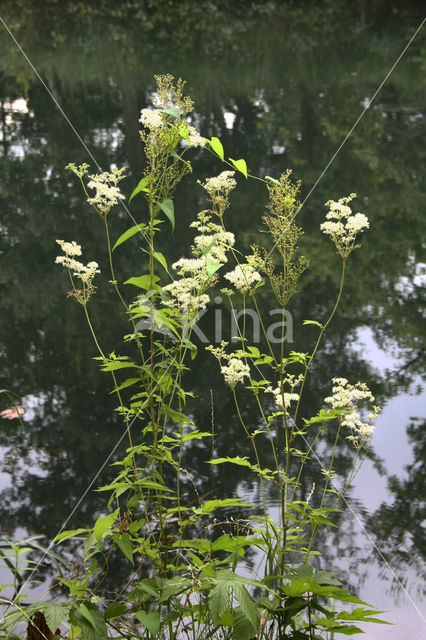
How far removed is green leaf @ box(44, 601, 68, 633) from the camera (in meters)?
1.71

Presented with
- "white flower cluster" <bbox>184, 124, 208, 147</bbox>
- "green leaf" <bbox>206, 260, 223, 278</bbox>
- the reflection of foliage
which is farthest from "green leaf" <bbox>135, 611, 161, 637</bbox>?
"white flower cluster" <bbox>184, 124, 208, 147</bbox>

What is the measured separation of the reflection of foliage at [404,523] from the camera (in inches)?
104

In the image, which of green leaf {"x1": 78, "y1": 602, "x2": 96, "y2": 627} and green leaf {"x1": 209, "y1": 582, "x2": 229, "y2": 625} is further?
green leaf {"x1": 78, "y1": 602, "x2": 96, "y2": 627}

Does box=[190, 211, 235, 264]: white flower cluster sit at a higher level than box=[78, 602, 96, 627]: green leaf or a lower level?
higher

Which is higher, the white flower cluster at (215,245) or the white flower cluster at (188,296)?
the white flower cluster at (215,245)

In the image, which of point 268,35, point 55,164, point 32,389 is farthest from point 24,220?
point 268,35

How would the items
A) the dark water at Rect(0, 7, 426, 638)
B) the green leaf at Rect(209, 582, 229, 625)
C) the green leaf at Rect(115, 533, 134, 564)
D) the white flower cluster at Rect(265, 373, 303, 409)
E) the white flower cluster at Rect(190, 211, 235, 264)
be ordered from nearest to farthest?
the green leaf at Rect(209, 582, 229, 625) < the green leaf at Rect(115, 533, 134, 564) < the white flower cluster at Rect(190, 211, 235, 264) < the white flower cluster at Rect(265, 373, 303, 409) < the dark water at Rect(0, 7, 426, 638)

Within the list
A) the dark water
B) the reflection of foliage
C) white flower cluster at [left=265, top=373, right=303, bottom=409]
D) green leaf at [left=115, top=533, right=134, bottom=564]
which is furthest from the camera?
the dark water

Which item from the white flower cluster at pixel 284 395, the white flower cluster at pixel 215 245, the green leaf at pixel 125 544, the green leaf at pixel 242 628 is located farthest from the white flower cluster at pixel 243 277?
the green leaf at pixel 242 628

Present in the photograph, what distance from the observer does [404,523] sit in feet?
9.31

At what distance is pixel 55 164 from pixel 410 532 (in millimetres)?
6142

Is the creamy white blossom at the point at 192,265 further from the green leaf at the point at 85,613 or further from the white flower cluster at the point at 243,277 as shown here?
the green leaf at the point at 85,613

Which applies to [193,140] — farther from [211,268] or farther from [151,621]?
[151,621]

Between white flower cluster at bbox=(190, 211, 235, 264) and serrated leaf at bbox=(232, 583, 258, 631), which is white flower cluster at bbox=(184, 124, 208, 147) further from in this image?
serrated leaf at bbox=(232, 583, 258, 631)
